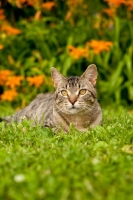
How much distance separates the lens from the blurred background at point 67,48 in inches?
454

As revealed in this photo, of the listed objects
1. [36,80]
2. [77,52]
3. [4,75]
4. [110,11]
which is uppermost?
[110,11]

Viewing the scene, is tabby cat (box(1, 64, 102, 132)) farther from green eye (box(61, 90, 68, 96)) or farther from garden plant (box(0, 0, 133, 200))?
garden plant (box(0, 0, 133, 200))

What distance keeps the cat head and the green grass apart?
65 cm

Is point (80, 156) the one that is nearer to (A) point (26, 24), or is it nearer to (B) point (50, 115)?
(B) point (50, 115)

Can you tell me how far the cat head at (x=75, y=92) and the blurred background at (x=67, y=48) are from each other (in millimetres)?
3733

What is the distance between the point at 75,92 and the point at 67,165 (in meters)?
2.52

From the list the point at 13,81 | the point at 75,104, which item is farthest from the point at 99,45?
the point at 75,104

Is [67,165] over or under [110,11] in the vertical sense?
under

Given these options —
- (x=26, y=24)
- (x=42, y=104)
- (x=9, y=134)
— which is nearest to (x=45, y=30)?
(x=26, y=24)

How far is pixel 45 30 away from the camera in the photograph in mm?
12219

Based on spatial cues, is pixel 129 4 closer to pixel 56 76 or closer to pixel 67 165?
pixel 56 76

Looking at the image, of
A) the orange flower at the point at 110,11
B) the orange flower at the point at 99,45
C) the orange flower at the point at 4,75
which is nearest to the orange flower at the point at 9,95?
the orange flower at the point at 4,75

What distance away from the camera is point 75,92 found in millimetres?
7211

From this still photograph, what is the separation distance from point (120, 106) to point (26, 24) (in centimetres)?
296
